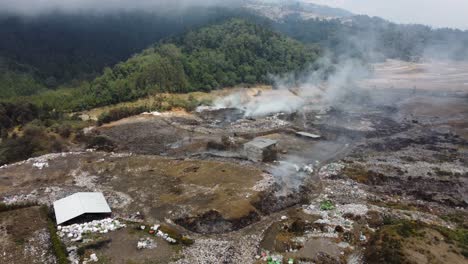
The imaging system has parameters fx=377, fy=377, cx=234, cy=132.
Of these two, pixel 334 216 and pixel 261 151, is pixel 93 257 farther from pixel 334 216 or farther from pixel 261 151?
pixel 261 151

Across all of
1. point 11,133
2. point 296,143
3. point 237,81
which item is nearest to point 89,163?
point 11,133

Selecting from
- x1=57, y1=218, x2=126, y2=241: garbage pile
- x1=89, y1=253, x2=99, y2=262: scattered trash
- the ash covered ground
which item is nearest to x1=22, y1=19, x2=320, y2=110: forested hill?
the ash covered ground

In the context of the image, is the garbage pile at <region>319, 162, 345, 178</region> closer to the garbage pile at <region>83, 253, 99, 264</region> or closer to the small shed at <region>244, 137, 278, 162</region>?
the small shed at <region>244, 137, 278, 162</region>

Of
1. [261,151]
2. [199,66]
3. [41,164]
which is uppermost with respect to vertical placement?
[261,151]

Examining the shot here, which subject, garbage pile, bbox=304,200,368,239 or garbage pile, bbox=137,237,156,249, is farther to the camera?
garbage pile, bbox=304,200,368,239

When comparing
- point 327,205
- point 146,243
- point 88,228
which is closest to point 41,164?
point 88,228

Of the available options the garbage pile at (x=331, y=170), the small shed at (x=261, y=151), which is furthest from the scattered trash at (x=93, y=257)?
the garbage pile at (x=331, y=170)

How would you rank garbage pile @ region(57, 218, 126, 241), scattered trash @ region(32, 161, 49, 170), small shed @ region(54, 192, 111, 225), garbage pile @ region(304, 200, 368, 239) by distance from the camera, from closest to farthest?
garbage pile @ region(57, 218, 126, 241) < garbage pile @ region(304, 200, 368, 239) < small shed @ region(54, 192, 111, 225) < scattered trash @ region(32, 161, 49, 170)
